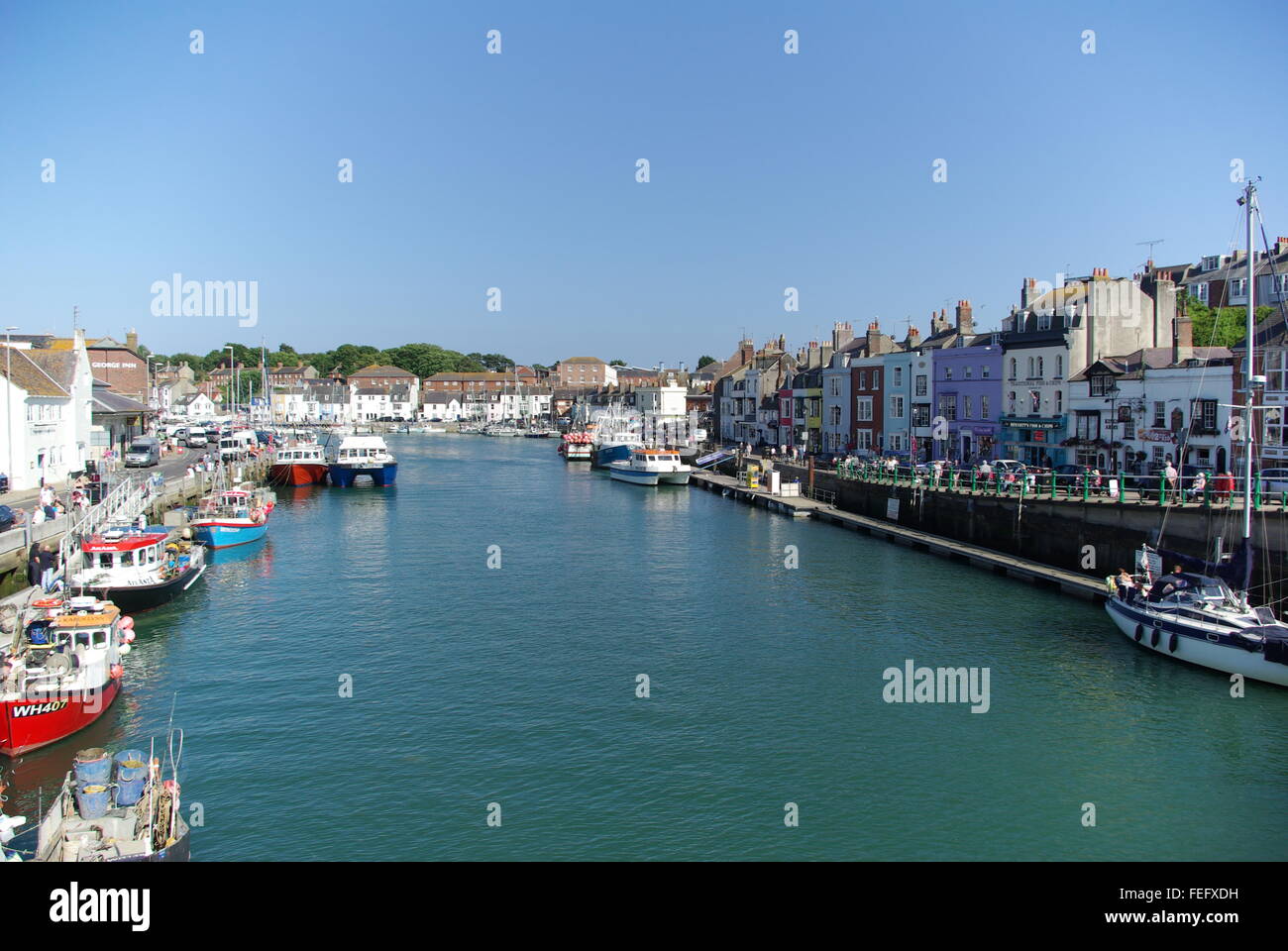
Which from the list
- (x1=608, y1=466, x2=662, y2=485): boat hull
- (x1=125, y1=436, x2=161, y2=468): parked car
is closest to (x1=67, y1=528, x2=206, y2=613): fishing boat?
(x1=125, y1=436, x2=161, y2=468): parked car

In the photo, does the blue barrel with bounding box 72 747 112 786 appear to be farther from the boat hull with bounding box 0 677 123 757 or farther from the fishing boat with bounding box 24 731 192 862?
the boat hull with bounding box 0 677 123 757

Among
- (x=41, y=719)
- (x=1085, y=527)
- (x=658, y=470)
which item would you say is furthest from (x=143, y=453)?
(x=1085, y=527)

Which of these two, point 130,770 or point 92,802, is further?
point 130,770

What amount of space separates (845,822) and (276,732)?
485 inches

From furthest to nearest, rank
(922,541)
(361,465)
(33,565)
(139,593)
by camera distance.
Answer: (361,465)
(922,541)
(139,593)
(33,565)

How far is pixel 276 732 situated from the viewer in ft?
69.9

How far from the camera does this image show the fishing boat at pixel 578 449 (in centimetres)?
11412

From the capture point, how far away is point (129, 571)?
31.5m

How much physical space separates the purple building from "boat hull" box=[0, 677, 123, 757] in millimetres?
47086

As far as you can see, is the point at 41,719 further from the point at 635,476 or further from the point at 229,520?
the point at 635,476

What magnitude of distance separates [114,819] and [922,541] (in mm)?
36450

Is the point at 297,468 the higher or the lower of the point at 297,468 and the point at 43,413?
the lower

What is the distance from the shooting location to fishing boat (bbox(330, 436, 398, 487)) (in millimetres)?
75750
